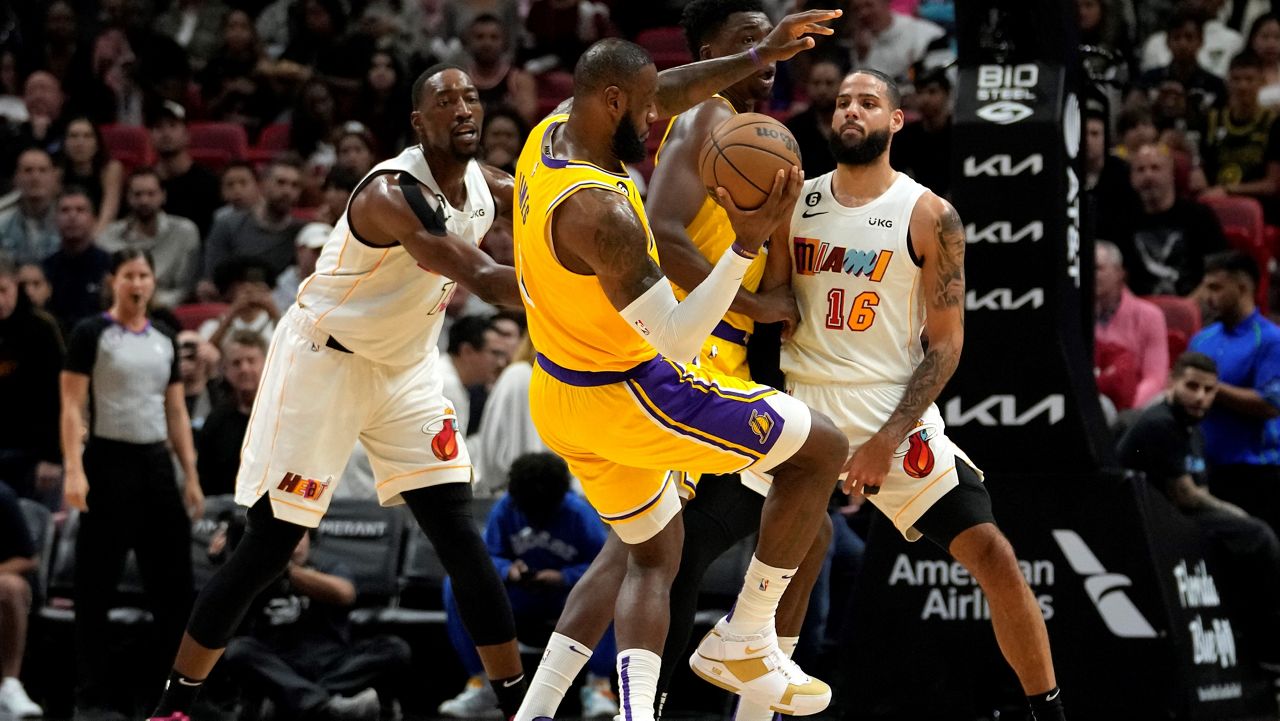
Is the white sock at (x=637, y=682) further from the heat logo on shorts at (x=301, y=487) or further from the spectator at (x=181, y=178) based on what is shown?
the spectator at (x=181, y=178)

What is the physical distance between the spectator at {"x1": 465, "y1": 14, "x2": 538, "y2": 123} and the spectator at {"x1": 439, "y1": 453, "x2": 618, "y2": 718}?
5.37m

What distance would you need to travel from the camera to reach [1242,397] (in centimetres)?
880

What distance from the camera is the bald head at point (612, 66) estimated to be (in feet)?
15.7

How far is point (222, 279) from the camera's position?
11.4 metres

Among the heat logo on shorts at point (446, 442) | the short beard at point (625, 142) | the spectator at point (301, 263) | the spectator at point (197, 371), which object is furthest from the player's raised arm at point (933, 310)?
the spectator at point (197, 371)

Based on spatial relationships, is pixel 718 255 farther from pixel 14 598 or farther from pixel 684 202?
pixel 14 598

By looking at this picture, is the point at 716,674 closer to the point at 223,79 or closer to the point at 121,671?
the point at 121,671

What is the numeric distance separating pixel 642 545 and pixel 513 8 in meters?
10.1

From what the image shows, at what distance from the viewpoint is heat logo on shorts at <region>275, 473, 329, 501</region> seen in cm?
590

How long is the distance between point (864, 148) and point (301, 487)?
2.31m

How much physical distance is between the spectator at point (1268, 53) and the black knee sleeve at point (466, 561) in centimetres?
822

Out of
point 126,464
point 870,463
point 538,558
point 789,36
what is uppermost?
point 789,36

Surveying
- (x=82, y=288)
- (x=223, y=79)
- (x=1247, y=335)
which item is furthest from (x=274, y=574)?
(x=223, y=79)

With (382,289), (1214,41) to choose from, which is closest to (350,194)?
(382,289)
